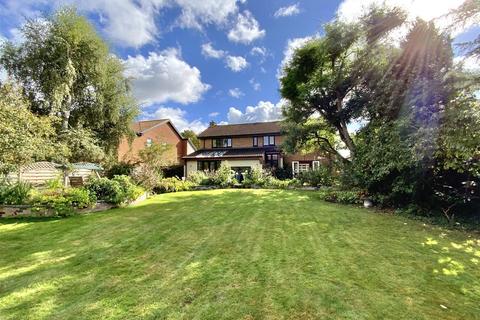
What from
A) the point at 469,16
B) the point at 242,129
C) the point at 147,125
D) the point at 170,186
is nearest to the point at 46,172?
the point at 170,186

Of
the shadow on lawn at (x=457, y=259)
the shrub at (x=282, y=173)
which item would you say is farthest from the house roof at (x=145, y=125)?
the shadow on lawn at (x=457, y=259)

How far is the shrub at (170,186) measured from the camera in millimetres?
18086

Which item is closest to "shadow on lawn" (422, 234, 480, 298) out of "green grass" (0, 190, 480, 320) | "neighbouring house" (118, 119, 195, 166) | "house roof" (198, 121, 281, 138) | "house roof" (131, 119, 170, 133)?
"green grass" (0, 190, 480, 320)

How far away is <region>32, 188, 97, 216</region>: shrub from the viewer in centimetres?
926

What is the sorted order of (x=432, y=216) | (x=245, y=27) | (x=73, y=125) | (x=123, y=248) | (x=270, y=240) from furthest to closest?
(x=73, y=125) < (x=245, y=27) < (x=432, y=216) < (x=270, y=240) < (x=123, y=248)

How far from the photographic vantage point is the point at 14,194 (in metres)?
9.56

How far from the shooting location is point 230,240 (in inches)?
250

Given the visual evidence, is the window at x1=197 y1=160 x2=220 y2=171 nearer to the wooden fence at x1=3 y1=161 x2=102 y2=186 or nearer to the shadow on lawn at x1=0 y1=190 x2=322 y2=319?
the wooden fence at x1=3 y1=161 x2=102 y2=186

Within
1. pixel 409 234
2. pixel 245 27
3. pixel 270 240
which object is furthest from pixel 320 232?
pixel 245 27

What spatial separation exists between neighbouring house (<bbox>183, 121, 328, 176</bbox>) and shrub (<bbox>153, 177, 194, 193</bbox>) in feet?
29.0

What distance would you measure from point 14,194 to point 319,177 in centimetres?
1758

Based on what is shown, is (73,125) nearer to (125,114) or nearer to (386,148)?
(125,114)

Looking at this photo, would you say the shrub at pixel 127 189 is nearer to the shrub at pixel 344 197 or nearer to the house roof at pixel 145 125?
the shrub at pixel 344 197

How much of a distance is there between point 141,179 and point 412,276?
14.3m
